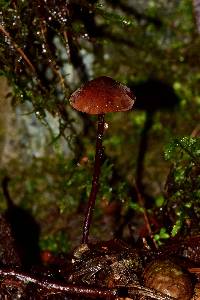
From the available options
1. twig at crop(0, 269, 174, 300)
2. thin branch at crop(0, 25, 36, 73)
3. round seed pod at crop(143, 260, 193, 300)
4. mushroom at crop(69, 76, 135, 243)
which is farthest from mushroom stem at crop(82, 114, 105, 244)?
thin branch at crop(0, 25, 36, 73)

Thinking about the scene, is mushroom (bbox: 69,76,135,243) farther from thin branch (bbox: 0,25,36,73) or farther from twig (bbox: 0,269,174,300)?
twig (bbox: 0,269,174,300)

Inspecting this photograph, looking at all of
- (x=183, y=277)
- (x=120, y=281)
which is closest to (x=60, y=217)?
(x=120, y=281)

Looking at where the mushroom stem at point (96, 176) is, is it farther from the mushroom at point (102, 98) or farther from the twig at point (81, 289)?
the twig at point (81, 289)

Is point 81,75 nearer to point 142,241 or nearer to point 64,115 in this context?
point 64,115

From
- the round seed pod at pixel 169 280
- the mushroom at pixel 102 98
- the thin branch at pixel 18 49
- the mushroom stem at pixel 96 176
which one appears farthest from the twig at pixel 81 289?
the thin branch at pixel 18 49

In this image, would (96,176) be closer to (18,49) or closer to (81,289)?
(81,289)

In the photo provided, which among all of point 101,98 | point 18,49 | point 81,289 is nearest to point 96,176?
point 101,98
